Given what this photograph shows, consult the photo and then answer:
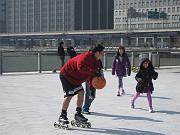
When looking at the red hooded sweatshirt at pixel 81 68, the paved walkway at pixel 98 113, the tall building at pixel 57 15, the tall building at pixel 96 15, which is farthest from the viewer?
the tall building at pixel 96 15

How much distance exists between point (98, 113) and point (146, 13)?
370 ft

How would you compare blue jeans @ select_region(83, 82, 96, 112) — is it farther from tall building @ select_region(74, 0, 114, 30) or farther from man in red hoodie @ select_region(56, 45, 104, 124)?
tall building @ select_region(74, 0, 114, 30)

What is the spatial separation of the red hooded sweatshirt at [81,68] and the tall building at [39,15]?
13030 centimetres

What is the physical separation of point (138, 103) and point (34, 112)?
2855mm

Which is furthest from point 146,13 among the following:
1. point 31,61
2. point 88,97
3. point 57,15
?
point 88,97

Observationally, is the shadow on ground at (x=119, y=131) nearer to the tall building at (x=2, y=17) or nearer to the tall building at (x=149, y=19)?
the tall building at (x=149, y=19)

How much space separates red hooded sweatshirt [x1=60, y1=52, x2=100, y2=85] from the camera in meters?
6.87

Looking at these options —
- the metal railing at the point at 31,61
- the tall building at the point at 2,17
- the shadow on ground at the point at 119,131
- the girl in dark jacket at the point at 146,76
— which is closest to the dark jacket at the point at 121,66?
the girl in dark jacket at the point at 146,76

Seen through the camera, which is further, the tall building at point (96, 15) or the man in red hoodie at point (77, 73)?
the tall building at point (96, 15)

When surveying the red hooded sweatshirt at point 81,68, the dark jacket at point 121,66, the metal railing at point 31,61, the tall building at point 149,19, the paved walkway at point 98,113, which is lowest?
the paved walkway at point 98,113

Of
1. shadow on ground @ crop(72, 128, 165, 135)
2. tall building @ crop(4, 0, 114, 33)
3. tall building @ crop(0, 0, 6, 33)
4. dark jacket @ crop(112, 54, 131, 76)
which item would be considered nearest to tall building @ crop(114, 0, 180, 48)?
tall building @ crop(4, 0, 114, 33)

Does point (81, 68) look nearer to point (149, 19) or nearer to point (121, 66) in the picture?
point (121, 66)

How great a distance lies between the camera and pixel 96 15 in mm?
148000

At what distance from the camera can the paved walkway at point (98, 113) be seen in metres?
7.14
